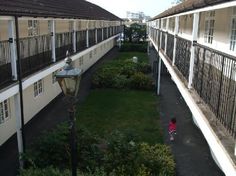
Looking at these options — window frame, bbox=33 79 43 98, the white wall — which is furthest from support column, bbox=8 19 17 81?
window frame, bbox=33 79 43 98

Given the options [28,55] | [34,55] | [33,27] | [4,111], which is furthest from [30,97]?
[33,27]

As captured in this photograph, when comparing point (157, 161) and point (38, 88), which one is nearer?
point (157, 161)

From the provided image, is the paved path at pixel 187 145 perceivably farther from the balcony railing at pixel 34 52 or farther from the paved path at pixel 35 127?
the balcony railing at pixel 34 52

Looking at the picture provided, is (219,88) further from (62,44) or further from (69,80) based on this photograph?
(62,44)

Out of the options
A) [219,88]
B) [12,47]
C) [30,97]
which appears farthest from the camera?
[30,97]

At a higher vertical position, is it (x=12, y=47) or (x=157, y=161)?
(x=12, y=47)

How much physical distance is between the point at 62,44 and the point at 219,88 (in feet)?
38.1

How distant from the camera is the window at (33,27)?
51.8ft

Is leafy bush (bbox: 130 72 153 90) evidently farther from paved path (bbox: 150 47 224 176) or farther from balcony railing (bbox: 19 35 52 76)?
balcony railing (bbox: 19 35 52 76)

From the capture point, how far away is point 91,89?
22234mm

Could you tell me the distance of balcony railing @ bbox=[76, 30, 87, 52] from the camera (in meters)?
19.5

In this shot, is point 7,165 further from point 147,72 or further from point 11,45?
point 147,72

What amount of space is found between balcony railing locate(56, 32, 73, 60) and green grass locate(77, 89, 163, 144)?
3327mm

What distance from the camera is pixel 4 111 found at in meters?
12.5
